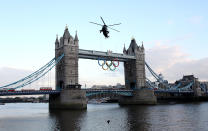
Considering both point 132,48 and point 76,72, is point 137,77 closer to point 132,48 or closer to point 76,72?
point 132,48

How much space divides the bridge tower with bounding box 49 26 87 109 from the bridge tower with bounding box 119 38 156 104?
78.7ft

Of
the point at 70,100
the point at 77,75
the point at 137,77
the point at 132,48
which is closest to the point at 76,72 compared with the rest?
the point at 77,75

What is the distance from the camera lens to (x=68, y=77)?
203ft

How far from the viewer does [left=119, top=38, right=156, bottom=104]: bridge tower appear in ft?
250

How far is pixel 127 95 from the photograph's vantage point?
76.1 m

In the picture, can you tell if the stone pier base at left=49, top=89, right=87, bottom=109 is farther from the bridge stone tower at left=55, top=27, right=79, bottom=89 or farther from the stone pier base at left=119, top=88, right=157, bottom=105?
the stone pier base at left=119, top=88, right=157, bottom=105

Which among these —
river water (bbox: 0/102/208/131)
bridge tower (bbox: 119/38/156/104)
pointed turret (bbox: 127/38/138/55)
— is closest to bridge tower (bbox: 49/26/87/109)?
river water (bbox: 0/102/208/131)

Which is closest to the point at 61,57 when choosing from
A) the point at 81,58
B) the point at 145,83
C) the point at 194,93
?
the point at 81,58

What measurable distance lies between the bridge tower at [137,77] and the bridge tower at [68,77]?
2399 cm

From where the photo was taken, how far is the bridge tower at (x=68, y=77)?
56438 mm

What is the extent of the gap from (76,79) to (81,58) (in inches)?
378

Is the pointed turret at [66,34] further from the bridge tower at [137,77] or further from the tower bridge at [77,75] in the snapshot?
the bridge tower at [137,77]

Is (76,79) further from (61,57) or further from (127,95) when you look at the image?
(127,95)

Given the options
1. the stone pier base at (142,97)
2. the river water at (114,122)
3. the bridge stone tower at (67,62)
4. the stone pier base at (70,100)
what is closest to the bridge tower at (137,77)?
the stone pier base at (142,97)
